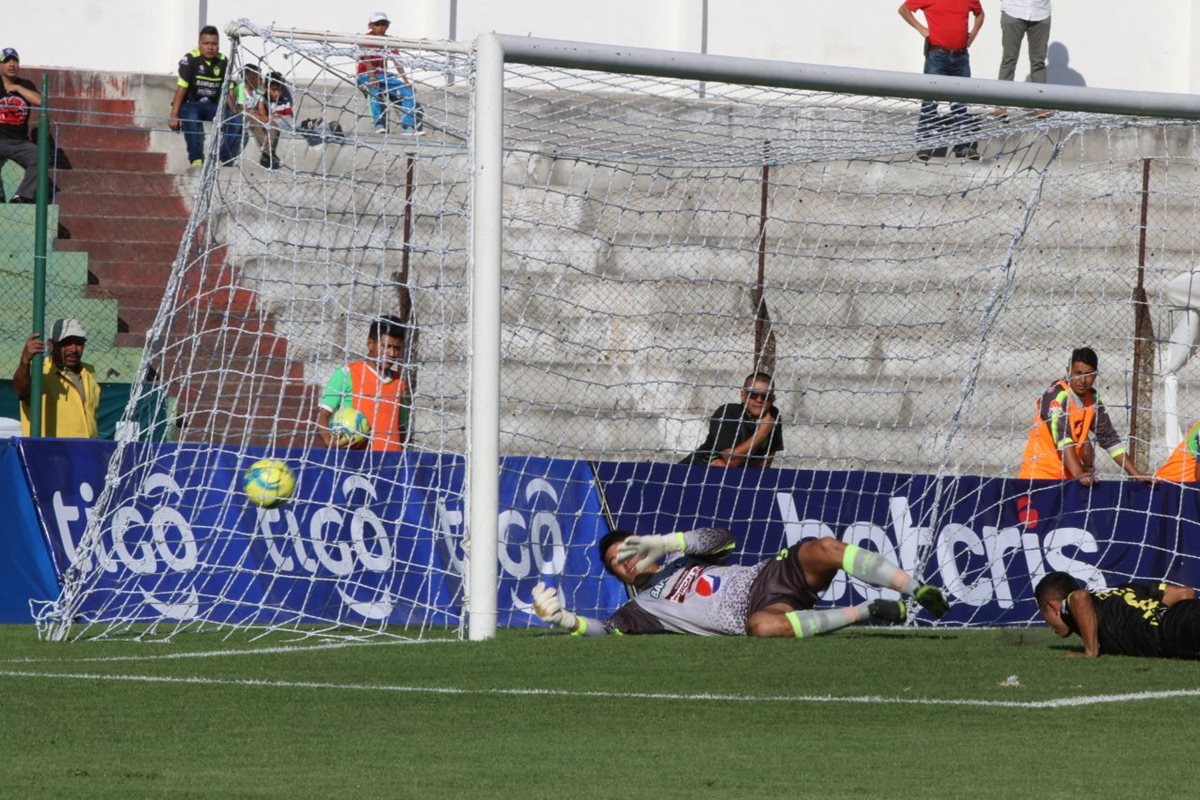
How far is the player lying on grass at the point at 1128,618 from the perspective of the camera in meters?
9.37

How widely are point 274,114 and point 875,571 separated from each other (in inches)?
169

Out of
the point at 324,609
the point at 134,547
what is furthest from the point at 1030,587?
the point at 134,547

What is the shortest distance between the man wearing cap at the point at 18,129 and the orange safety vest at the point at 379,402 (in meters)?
4.16

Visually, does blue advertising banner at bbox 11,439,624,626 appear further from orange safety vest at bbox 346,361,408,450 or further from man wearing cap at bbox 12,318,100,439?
man wearing cap at bbox 12,318,100,439

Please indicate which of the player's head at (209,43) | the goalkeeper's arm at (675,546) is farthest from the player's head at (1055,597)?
the player's head at (209,43)

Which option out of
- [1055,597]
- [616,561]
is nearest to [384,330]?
[616,561]

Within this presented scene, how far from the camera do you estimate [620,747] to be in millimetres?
6664

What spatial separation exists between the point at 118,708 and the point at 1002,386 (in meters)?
10.4

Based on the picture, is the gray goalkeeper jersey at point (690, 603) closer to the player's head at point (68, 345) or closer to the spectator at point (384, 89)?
the spectator at point (384, 89)

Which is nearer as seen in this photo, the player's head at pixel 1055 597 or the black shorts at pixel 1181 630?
the black shorts at pixel 1181 630

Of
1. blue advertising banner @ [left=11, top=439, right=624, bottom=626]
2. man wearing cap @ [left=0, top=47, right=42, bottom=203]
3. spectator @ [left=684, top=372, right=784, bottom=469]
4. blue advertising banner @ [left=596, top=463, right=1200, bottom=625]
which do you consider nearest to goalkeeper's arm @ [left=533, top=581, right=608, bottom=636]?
blue advertising banner @ [left=11, top=439, right=624, bottom=626]

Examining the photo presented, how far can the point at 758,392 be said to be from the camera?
1318cm

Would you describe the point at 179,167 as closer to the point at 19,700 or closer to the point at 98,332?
the point at 98,332

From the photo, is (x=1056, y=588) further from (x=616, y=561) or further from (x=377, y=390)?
(x=377, y=390)
